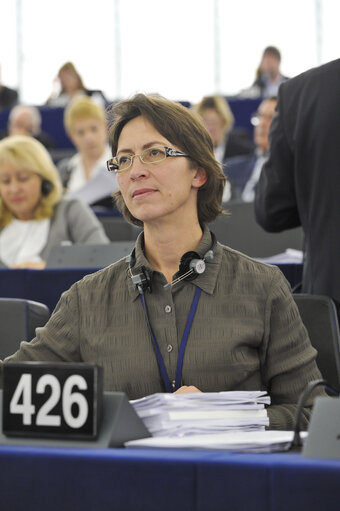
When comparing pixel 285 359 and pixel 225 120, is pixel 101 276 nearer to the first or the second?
pixel 285 359

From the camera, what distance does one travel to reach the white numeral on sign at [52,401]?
4.51ft

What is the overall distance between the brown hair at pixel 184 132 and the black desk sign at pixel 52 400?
2.69ft

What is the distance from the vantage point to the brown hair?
6.84ft

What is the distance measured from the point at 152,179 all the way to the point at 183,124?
14cm

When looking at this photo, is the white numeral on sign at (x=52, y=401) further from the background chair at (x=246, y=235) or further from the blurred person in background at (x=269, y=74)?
the blurred person in background at (x=269, y=74)

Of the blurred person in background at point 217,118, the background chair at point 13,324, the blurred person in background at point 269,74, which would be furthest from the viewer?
the blurred person in background at point 269,74

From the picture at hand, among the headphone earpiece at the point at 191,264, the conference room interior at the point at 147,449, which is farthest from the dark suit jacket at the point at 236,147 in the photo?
the headphone earpiece at the point at 191,264

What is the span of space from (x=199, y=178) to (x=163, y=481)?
1.08m

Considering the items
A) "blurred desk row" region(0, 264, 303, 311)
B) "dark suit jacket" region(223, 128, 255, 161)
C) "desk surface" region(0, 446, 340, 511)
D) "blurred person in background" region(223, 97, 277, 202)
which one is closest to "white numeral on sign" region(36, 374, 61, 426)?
"desk surface" region(0, 446, 340, 511)

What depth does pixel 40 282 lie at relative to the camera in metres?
3.08

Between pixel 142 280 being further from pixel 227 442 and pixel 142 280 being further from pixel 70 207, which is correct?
pixel 70 207

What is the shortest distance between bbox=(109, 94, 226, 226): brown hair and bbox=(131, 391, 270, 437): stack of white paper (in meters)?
0.72

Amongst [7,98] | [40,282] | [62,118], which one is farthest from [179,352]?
[7,98]

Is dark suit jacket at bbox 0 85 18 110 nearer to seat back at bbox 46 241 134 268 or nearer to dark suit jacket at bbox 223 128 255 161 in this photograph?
dark suit jacket at bbox 223 128 255 161
